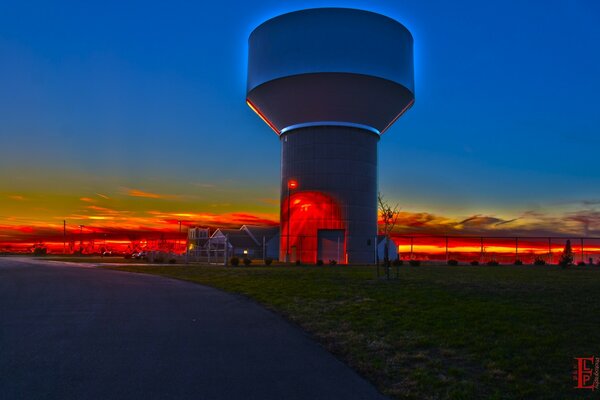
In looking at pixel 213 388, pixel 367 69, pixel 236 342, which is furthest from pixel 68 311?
pixel 367 69

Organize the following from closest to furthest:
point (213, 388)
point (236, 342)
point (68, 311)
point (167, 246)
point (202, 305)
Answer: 1. point (213, 388)
2. point (236, 342)
3. point (68, 311)
4. point (202, 305)
5. point (167, 246)

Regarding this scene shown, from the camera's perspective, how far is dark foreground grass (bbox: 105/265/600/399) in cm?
632

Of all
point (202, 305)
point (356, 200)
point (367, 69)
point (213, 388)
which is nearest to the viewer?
point (213, 388)

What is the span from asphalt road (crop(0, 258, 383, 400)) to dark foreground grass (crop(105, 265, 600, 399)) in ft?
2.11

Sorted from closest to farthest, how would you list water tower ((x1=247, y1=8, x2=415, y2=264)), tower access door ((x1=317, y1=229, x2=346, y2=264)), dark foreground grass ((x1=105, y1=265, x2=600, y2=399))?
dark foreground grass ((x1=105, y1=265, x2=600, y2=399)), water tower ((x1=247, y1=8, x2=415, y2=264)), tower access door ((x1=317, y1=229, x2=346, y2=264))

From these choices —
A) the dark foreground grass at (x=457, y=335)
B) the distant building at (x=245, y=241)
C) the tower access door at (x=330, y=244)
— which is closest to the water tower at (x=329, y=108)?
the tower access door at (x=330, y=244)

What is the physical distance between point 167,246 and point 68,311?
70.9 meters

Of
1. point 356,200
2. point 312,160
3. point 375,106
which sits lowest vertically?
point 356,200

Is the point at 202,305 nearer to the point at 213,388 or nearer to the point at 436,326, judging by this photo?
the point at 436,326

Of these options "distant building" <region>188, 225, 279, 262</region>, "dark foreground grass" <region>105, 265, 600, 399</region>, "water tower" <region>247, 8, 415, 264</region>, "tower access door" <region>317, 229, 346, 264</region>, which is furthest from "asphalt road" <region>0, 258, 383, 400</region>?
"distant building" <region>188, 225, 279, 262</region>

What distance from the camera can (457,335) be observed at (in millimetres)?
9023

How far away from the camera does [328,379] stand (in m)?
6.50

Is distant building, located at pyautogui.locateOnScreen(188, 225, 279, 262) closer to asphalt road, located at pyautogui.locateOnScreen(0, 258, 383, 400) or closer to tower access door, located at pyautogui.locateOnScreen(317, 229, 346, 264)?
tower access door, located at pyautogui.locateOnScreen(317, 229, 346, 264)

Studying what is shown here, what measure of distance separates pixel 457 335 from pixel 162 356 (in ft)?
16.5
